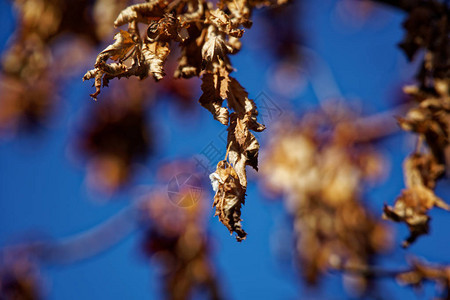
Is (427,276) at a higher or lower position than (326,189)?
higher

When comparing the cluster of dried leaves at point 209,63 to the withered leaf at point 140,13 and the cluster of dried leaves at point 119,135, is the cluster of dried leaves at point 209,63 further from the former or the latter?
the cluster of dried leaves at point 119,135

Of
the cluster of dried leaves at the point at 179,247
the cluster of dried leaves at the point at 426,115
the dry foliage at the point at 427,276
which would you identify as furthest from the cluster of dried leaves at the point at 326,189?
the cluster of dried leaves at the point at 426,115

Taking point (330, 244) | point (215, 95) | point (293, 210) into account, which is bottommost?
point (330, 244)

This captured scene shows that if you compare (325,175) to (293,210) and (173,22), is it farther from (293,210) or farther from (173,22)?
(173,22)

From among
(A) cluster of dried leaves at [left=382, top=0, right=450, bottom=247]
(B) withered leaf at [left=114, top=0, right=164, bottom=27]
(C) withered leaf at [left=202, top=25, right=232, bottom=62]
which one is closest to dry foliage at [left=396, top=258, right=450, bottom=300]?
(A) cluster of dried leaves at [left=382, top=0, right=450, bottom=247]

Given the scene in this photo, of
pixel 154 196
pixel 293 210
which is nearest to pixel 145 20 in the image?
pixel 293 210

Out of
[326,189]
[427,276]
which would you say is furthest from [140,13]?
[326,189]

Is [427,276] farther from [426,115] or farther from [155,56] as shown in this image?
[155,56]
